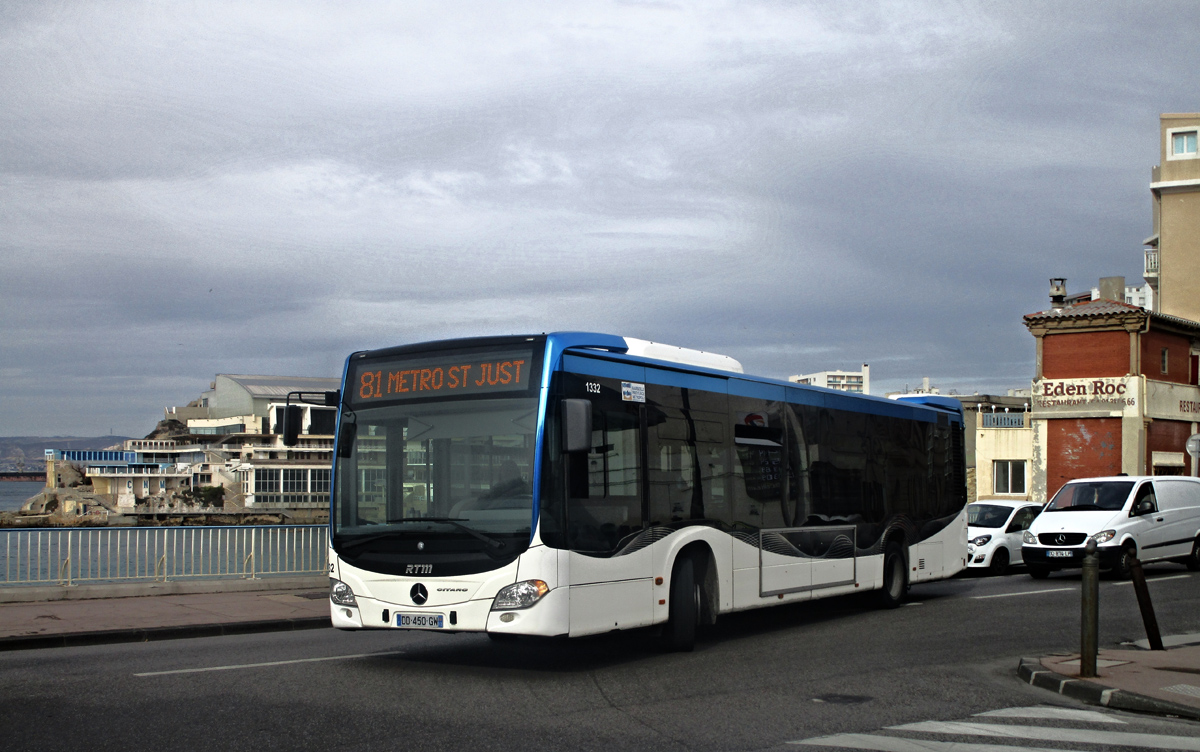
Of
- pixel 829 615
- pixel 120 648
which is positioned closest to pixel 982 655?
pixel 829 615

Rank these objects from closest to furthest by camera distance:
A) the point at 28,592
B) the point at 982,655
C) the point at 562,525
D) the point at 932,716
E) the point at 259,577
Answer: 1. the point at 932,716
2. the point at 562,525
3. the point at 982,655
4. the point at 28,592
5. the point at 259,577

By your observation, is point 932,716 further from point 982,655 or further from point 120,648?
point 120,648

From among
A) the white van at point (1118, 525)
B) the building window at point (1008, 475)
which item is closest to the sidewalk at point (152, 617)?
the white van at point (1118, 525)

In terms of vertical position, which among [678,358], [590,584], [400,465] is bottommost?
[590,584]

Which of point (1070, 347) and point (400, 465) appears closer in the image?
point (400, 465)

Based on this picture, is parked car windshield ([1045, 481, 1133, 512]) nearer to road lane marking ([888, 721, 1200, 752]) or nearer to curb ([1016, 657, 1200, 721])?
curb ([1016, 657, 1200, 721])

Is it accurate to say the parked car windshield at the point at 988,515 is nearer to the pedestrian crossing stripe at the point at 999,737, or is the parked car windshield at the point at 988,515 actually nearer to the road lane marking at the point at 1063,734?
the pedestrian crossing stripe at the point at 999,737

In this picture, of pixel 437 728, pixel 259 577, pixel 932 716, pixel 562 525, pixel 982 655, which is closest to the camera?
pixel 437 728

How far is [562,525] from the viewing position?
959 centimetres

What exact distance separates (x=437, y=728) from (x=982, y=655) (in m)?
6.46

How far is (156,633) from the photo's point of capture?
1289 centimetres

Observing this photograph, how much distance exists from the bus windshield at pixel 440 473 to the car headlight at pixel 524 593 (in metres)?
0.40

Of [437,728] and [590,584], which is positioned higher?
[590,584]

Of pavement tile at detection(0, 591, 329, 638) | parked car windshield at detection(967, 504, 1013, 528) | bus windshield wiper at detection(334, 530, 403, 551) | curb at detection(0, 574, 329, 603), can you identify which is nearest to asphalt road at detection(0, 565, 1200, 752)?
pavement tile at detection(0, 591, 329, 638)
